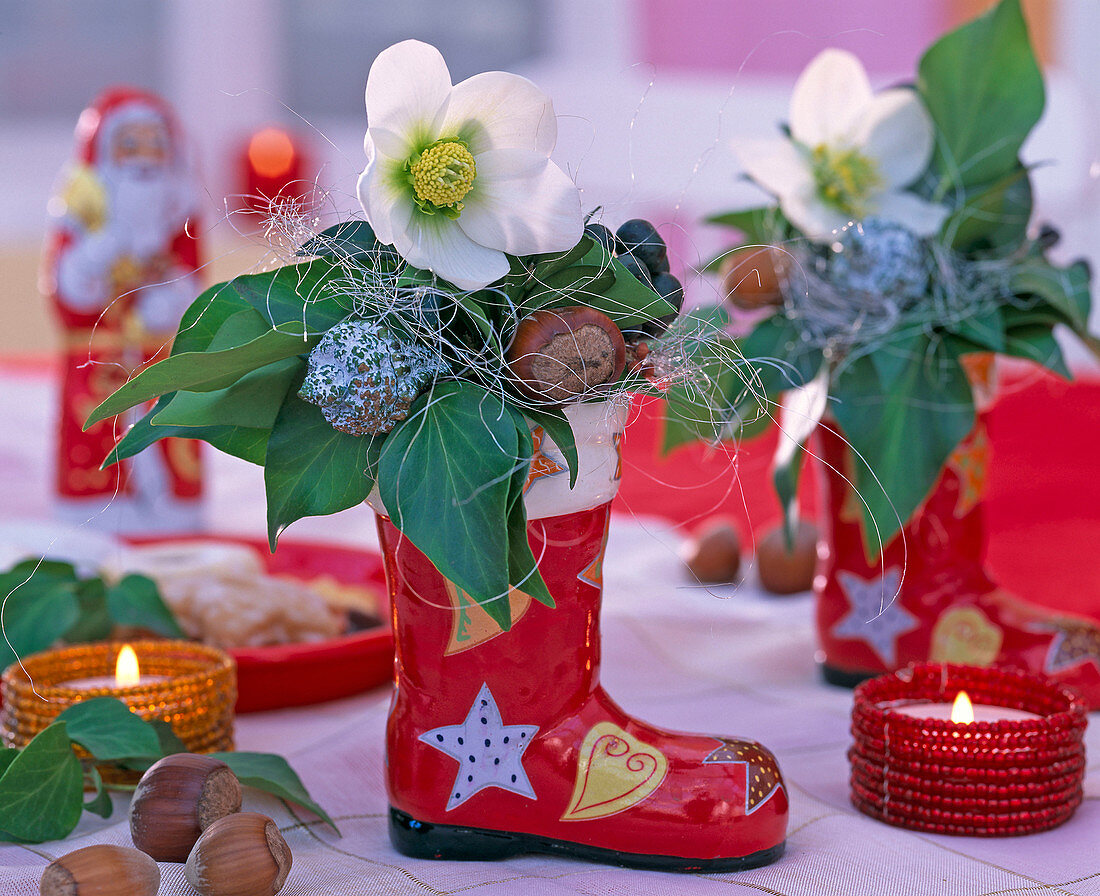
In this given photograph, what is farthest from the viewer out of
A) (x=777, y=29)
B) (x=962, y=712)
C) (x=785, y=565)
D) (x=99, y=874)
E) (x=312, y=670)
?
(x=777, y=29)

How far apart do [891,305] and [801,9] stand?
191cm

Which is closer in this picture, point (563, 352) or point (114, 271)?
point (563, 352)

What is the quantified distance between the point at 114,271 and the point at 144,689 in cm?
46

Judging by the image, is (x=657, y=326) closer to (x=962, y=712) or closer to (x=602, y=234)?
(x=602, y=234)

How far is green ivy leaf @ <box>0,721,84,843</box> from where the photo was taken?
0.39 metres

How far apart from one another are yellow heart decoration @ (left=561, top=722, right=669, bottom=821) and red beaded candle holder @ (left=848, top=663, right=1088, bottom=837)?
83mm

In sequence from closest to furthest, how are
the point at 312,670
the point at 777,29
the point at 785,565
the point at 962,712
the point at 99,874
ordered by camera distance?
the point at 99,874 → the point at 962,712 → the point at 312,670 → the point at 785,565 → the point at 777,29

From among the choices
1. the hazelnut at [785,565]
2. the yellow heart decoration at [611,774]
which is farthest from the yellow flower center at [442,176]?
the hazelnut at [785,565]

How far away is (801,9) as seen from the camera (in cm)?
230

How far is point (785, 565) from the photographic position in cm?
74

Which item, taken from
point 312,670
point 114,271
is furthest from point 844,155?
point 114,271

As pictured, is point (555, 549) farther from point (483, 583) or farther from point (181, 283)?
point (181, 283)

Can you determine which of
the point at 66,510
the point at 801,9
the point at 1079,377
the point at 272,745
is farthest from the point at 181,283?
the point at 801,9

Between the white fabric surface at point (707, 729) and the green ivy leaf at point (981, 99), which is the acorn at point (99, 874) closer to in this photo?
the white fabric surface at point (707, 729)
